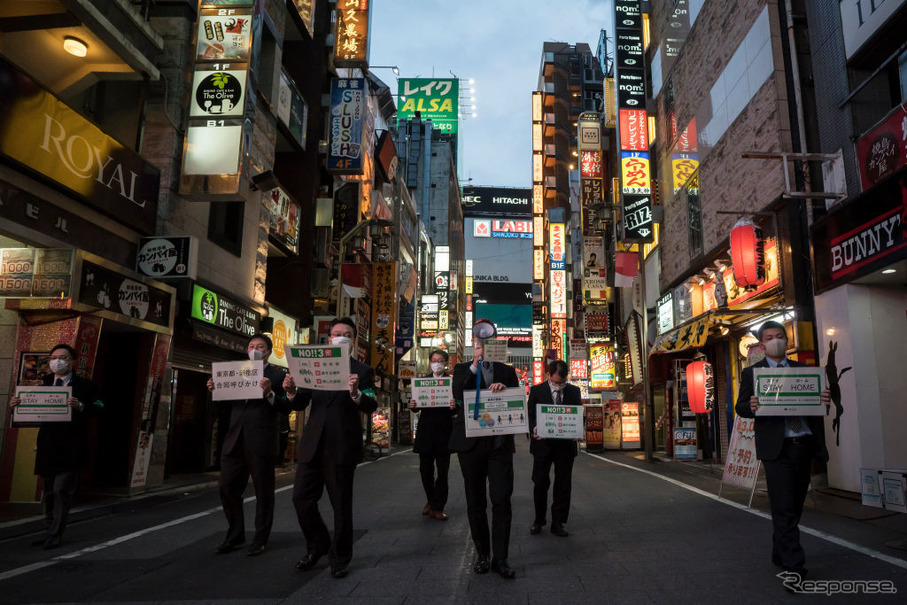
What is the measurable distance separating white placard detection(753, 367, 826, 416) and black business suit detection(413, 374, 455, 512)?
3.98 meters

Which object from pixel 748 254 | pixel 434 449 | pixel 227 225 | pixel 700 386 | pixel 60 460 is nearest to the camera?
pixel 60 460

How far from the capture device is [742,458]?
30.4ft

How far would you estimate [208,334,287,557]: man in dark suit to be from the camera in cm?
579

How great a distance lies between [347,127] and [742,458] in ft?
55.9

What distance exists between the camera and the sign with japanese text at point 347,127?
21.7 m

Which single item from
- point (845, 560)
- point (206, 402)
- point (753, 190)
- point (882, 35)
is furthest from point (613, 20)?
point (845, 560)

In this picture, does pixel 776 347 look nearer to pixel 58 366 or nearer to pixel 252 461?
pixel 252 461

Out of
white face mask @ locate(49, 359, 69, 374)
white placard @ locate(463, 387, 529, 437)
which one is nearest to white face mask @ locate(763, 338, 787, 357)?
white placard @ locate(463, 387, 529, 437)

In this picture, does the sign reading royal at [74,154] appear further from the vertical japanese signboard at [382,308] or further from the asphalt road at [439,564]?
the vertical japanese signboard at [382,308]

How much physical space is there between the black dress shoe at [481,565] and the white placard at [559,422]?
2111mm

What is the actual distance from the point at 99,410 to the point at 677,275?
18751 mm

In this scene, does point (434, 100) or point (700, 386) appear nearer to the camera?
point (700, 386)

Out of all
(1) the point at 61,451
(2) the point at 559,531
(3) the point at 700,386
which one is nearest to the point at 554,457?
(2) the point at 559,531

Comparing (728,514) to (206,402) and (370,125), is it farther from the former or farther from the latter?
(370,125)
